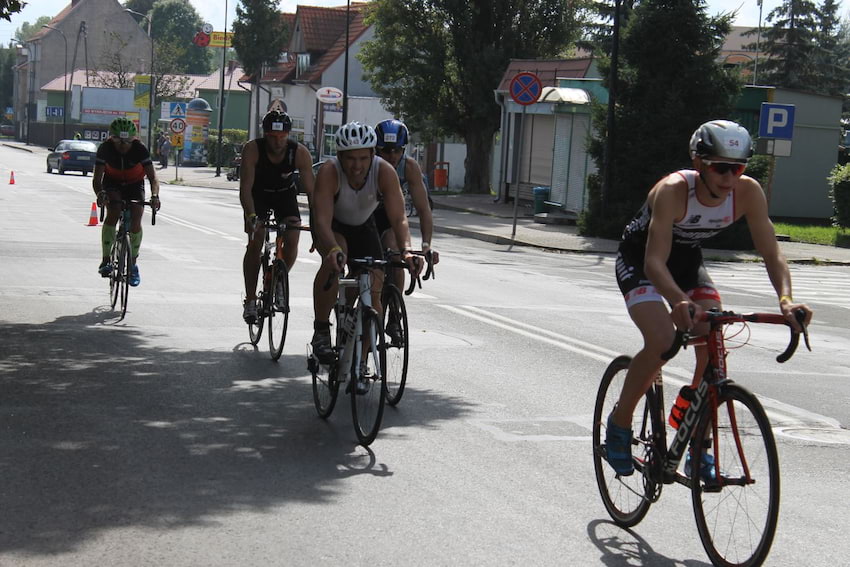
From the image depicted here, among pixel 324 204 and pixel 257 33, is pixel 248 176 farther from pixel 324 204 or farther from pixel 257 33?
pixel 257 33

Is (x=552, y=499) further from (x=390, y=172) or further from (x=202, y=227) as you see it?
(x=202, y=227)

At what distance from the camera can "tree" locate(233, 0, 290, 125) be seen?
226 ft

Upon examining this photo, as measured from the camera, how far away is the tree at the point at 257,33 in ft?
226

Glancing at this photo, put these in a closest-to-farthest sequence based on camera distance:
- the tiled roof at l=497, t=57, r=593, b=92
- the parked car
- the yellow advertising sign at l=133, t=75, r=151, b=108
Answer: the tiled roof at l=497, t=57, r=593, b=92 → the parked car → the yellow advertising sign at l=133, t=75, r=151, b=108

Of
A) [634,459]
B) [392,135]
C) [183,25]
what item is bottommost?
[634,459]

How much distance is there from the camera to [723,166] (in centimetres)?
504

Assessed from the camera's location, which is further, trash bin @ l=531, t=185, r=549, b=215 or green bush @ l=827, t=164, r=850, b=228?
trash bin @ l=531, t=185, r=549, b=215

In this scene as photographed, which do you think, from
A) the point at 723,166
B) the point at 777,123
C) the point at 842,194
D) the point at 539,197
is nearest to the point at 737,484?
the point at 723,166

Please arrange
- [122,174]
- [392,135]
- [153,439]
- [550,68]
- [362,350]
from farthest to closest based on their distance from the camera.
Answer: [550,68] → [122,174] → [392,135] → [362,350] → [153,439]

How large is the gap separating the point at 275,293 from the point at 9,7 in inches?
185

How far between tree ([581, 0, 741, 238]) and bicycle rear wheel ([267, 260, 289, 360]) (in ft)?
54.8

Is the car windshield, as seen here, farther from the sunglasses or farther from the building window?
the sunglasses

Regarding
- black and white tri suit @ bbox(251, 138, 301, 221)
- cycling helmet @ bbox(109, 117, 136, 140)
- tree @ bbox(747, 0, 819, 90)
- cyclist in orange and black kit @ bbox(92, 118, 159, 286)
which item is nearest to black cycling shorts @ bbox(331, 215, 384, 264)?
black and white tri suit @ bbox(251, 138, 301, 221)

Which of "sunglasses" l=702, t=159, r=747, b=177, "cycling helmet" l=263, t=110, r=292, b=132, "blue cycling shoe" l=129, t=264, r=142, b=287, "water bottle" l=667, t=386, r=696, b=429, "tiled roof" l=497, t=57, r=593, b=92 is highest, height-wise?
"tiled roof" l=497, t=57, r=593, b=92
